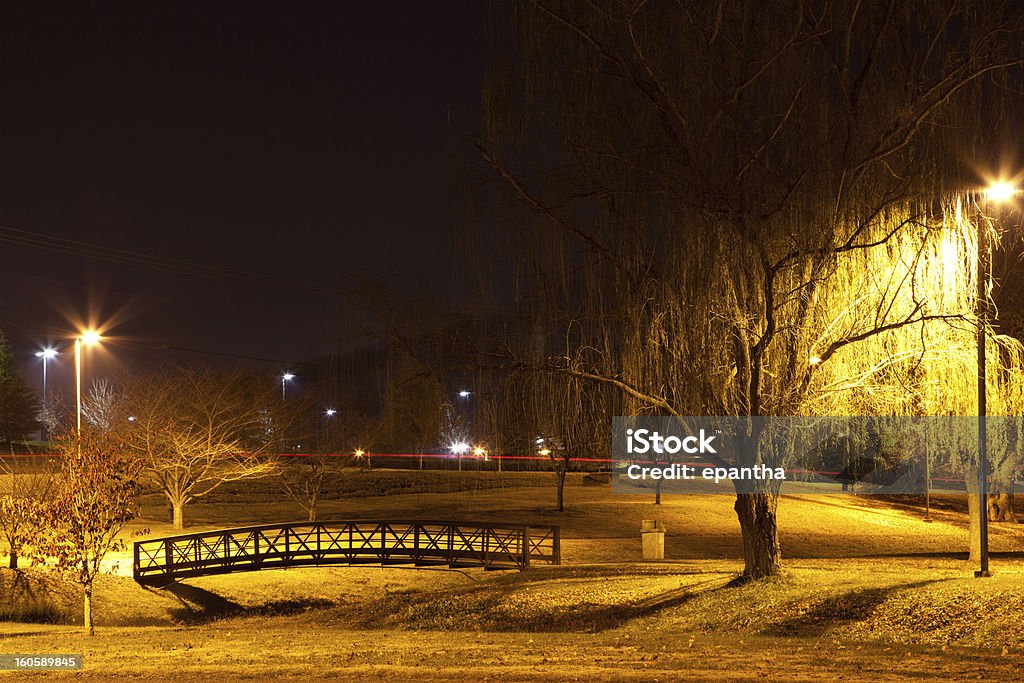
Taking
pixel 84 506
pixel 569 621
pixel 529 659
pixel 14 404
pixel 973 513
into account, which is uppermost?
pixel 14 404

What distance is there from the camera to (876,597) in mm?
13164

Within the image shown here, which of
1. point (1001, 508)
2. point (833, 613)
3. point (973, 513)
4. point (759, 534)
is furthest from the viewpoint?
point (1001, 508)

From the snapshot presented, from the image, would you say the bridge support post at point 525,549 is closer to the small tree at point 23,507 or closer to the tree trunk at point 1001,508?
the small tree at point 23,507

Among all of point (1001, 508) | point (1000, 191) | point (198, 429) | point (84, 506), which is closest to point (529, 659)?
point (1000, 191)

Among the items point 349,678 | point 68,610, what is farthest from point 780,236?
point 68,610

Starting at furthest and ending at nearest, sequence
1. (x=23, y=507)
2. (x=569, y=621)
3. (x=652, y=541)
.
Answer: (x=652, y=541)
(x=23, y=507)
(x=569, y=621)

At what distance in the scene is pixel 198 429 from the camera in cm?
3675

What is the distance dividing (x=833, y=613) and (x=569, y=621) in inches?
151

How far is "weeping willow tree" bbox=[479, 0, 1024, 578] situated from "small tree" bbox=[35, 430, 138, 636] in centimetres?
747

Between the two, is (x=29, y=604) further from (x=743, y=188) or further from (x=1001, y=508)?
(x=1001, y=508)

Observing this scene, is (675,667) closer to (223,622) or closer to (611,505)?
(223,622)

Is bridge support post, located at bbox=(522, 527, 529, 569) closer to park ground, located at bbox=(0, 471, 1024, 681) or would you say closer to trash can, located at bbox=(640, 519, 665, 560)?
park ground, located at bbox=(0, 471, 1024, 681)

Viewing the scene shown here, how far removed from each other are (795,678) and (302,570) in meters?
19.1

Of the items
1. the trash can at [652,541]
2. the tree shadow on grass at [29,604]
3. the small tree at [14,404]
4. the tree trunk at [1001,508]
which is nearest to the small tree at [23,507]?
the tree shadow on grass at [29,604]
